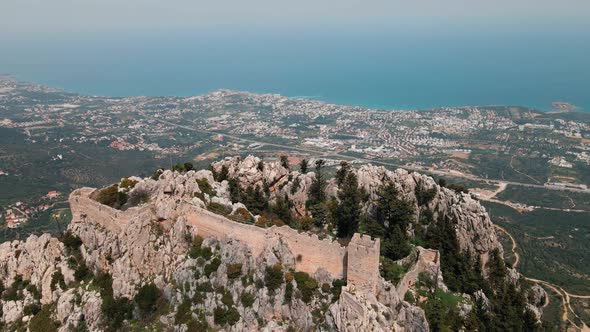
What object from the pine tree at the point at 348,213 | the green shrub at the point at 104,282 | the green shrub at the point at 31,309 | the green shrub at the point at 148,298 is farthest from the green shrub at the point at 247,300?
the green shrub at the point at 31,309

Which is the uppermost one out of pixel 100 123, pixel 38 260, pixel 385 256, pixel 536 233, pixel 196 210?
pixel 196 210

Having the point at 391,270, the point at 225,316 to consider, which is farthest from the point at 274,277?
the point at 391,270

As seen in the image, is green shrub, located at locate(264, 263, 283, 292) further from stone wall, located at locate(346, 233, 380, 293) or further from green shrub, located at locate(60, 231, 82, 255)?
green shrub, located at locate(60, 231, 82, 255)

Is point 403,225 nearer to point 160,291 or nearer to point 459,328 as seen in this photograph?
point 459,328

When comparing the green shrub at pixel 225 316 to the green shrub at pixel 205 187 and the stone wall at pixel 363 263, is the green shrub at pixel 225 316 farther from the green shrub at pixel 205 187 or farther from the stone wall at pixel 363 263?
the green shrub at pixel 205 187

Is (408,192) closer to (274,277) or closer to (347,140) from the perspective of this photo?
(274,277)

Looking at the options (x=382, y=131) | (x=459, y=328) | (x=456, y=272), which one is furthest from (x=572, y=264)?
(x=382, y=131)
